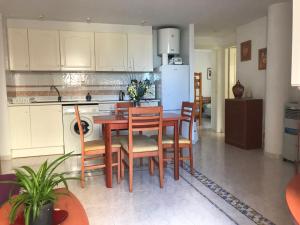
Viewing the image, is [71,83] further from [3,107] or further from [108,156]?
[108,156]

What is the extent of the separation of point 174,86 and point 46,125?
245 cm

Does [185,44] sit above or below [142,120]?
above

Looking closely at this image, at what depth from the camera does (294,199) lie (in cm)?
106

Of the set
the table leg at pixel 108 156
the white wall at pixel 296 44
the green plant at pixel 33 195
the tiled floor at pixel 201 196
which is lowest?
the tiled floor at pixel 201 196

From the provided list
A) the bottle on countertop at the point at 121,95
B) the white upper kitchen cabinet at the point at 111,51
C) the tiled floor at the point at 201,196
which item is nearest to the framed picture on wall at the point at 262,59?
the tiled floor at the point at 201,196

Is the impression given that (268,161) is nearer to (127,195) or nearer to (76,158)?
(127,195)

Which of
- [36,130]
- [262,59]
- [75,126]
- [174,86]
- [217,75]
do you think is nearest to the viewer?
Result: [36,130]

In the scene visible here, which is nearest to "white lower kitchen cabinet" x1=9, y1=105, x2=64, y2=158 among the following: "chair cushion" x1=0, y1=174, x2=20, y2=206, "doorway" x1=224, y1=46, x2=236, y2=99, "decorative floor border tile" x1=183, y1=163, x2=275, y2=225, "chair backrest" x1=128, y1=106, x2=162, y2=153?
→ "chair backrest" x1=128, y1=106, x2=162, y2=153

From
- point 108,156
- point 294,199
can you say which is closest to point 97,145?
point 108,156

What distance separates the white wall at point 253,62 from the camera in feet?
15.8

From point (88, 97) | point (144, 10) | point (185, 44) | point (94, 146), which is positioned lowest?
point (94, 146)

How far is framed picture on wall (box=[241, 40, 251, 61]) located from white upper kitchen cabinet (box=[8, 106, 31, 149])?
4.17 meters

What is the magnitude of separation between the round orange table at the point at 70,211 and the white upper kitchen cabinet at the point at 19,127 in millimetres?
3205

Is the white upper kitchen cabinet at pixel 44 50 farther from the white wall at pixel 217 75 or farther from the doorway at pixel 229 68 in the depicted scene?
the doorway at pixel 229 68
